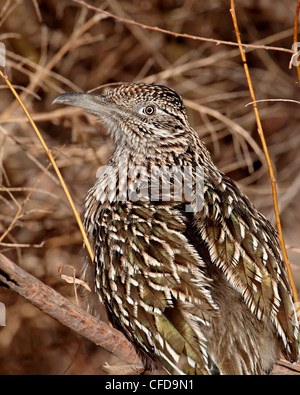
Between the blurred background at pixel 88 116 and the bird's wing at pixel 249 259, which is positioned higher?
the blurred background at pixel 88 116

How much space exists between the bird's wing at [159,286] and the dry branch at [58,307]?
0.18m

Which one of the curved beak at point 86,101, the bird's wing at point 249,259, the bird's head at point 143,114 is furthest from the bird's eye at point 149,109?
the bird's wing at point 249,259

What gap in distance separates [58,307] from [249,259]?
3.60 ft

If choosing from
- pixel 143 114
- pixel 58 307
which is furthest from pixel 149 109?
pixel 58 307

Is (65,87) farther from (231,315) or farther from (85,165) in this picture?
(231,315)

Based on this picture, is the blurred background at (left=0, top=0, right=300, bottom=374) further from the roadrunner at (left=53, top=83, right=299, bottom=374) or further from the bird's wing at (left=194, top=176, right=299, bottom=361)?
the bird's wing at (left=194, top=176, right=299, bottom=361)

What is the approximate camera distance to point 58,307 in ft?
9.02

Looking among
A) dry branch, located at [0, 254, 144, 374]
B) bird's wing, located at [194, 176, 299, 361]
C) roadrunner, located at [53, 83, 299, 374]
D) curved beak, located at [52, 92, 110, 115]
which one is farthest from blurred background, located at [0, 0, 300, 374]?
dry branch, located at [0, 254, 144, 374]

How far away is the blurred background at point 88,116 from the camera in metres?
5.47

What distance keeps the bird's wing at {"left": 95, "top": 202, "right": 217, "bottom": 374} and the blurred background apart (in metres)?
1.72

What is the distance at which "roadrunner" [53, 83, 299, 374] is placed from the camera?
10.3 ft

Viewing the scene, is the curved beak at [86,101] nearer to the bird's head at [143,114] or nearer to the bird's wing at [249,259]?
the bird's head at [143,114]

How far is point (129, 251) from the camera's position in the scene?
338cm
